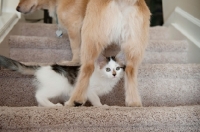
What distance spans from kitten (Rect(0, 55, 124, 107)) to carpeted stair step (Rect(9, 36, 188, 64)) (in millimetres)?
430

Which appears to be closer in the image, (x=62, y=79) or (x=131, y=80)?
(x=131, y=80)

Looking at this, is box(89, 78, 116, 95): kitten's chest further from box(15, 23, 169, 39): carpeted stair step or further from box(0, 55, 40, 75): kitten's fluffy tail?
box(15, 23, 169, 39): carpeted stair step

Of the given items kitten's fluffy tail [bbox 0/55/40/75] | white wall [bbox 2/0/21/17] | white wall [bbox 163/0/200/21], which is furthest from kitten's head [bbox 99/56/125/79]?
white wall [bbox 2/0/21/17]

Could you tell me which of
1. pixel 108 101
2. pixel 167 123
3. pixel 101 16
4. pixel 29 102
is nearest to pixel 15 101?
pixel 29 102

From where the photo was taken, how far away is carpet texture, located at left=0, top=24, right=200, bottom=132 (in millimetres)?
921

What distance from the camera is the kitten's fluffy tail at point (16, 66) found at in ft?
3.97

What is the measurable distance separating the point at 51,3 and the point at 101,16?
733 millimetres

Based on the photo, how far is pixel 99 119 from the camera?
0.94 m

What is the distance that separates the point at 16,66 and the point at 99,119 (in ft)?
1.82

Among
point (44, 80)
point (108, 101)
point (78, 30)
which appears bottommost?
point (108, 101)

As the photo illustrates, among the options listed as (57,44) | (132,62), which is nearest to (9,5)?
(57,44)

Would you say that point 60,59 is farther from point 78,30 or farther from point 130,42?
point 130,42

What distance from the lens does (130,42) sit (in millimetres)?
1210

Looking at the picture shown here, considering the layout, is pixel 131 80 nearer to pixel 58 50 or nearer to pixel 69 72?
pixel 69 72
